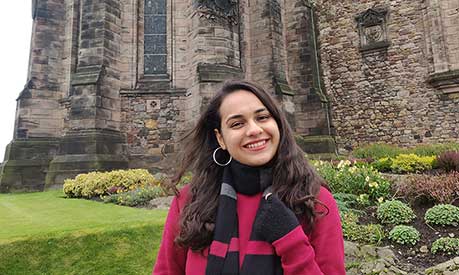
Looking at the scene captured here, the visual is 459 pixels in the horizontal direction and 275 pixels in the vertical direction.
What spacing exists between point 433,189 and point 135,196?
19.7 ft

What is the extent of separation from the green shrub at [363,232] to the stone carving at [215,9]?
7662 millimetres

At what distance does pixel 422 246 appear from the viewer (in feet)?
13.4

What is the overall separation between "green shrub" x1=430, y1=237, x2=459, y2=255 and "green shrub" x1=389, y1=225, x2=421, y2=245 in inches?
9.0

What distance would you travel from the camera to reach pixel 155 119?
11070 mm

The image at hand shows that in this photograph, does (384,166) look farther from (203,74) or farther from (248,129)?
(248,129)

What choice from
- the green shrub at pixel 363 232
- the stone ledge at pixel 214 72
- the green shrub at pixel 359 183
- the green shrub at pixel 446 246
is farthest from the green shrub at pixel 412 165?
the stone ledge at pixel 214 72

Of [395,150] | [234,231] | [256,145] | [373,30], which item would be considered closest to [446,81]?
[395,150]

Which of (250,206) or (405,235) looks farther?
(405,235)

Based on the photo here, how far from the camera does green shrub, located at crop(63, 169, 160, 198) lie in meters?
8.07

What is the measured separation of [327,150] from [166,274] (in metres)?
11.8

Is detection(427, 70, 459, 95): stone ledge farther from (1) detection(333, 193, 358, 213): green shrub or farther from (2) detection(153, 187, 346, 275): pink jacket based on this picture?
(2) detection(153, 187, 346, 275): pink jacket

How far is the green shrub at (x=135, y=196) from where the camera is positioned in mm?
7281

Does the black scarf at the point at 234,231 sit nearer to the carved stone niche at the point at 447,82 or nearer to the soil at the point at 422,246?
the soil at the point at 422,246

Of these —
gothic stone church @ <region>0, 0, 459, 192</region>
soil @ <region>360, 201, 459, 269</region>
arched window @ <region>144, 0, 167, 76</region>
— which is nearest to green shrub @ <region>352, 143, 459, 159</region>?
gothic stone church @ <region>0, 0, 459, 192</region>
